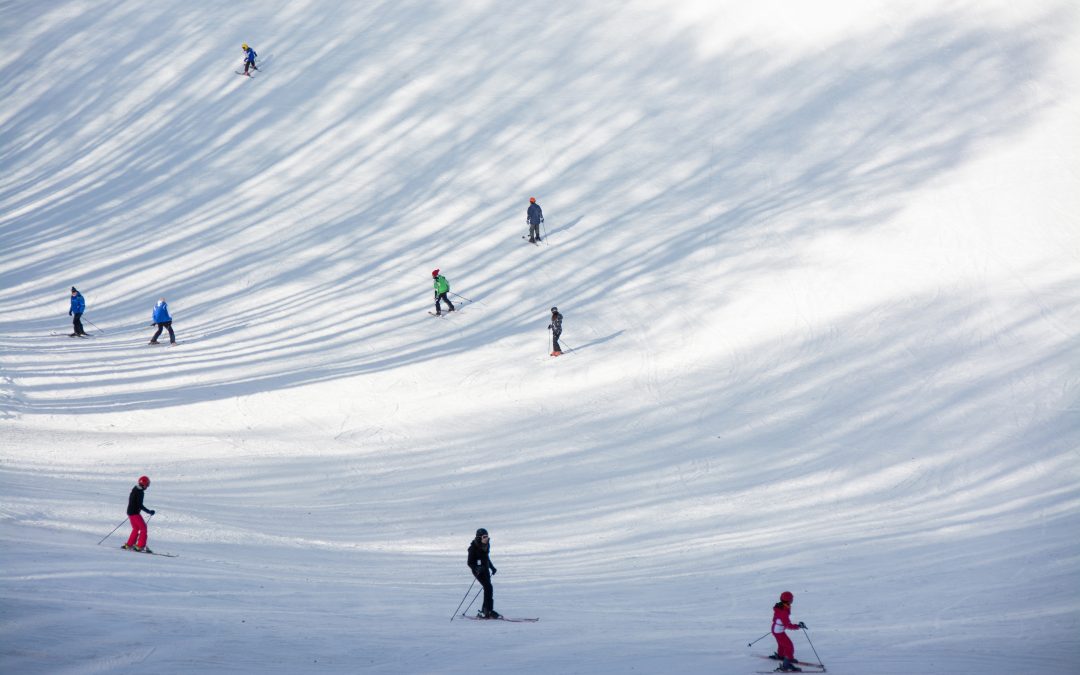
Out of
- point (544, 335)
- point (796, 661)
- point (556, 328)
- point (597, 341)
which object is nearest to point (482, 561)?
point (796, 661)

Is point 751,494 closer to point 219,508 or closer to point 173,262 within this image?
point 219,508

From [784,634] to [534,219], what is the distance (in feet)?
48.7

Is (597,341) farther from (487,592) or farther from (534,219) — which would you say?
(487,592)

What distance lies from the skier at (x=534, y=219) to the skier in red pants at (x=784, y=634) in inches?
570

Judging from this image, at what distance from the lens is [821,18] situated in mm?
29062

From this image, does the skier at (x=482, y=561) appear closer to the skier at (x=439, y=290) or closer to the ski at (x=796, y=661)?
the ski at (x=796, y=661)

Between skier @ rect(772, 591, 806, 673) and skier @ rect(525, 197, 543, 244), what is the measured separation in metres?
14.5

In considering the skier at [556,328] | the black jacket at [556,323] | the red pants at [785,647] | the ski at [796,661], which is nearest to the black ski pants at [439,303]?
the skier at [556,328]

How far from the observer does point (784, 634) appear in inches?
353

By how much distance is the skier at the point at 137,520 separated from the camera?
11141 mm

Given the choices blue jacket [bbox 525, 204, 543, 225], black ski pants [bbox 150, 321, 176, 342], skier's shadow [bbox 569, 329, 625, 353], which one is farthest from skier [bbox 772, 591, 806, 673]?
blue jacket [bbox 525, 204, 543, 225]

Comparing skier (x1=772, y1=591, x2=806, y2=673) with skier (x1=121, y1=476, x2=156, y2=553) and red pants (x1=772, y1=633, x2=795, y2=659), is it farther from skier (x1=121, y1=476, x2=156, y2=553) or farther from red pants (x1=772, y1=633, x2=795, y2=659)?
skier (x1=121, y1=476, x2=156, y2=553)

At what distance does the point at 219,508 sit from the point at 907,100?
68.3ft

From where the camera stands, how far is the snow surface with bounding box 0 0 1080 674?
10352mm
